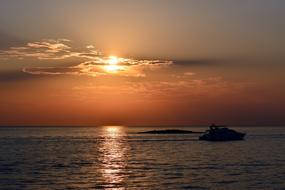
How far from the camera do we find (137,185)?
4775cm

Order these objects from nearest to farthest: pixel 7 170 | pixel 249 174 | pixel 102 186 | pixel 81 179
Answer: pixel 102 186, pixel 81 179, pixel 249 174, pixel 7 170

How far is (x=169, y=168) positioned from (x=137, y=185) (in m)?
17.4

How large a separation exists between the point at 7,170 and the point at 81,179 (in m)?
13.8

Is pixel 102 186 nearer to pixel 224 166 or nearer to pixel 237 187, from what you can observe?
pixel 237 187

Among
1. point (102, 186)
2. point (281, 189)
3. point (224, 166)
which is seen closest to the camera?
point (281, 189)

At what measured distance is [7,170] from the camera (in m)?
62.3

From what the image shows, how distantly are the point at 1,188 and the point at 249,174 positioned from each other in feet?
86.9

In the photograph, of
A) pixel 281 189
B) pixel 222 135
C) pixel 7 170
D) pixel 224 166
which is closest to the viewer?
pixel 281 189

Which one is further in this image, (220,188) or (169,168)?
(169,168)

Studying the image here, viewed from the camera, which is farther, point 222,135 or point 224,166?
point 222,135

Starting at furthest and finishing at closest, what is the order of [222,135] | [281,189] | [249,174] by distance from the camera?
[222,135] < [249,174] < [281,189]

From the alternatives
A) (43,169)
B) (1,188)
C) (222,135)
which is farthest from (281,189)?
(222,135)

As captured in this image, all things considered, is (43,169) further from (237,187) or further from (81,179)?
(237,187)

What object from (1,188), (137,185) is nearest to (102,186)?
(137,185)
